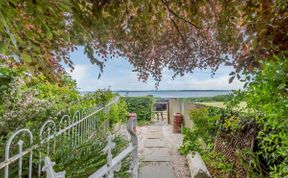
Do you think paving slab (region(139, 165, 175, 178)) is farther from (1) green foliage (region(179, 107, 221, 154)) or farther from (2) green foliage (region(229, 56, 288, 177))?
(2) green foliage (region(229, 56, 288, 177))

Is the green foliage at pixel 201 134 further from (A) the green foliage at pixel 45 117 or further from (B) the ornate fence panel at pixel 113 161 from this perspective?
(B) the ornate fence panel at pixel 113 161

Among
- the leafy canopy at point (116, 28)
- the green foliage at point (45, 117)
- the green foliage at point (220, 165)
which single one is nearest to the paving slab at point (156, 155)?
the green foliage at point (45, 117)

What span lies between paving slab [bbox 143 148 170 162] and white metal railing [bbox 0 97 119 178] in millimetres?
1368

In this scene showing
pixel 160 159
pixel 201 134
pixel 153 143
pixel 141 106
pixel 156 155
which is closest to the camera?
pixel 201 134

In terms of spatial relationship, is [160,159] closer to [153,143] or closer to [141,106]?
[153,143]

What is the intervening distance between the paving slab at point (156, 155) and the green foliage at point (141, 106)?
8.06 m

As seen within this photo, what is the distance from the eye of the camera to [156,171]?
5762mm

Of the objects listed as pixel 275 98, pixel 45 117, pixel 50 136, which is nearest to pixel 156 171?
pixel 45 117

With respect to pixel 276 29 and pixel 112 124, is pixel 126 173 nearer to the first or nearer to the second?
pixel 276 29

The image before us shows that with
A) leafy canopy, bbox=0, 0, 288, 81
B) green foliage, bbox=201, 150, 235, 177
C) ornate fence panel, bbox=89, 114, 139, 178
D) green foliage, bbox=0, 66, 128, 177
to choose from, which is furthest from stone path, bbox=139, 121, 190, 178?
ornate fence panel, bbox=89, 114, 139, 178

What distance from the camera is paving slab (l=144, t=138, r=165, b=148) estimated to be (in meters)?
8.24

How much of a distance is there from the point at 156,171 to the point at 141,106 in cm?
1023

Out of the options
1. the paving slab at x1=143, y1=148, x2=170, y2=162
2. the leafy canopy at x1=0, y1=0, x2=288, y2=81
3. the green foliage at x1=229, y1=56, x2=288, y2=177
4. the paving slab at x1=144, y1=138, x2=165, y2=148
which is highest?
the leafy canopy at x1=0, y1=0, x2=288, y2=81

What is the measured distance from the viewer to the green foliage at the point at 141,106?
1586 cm
